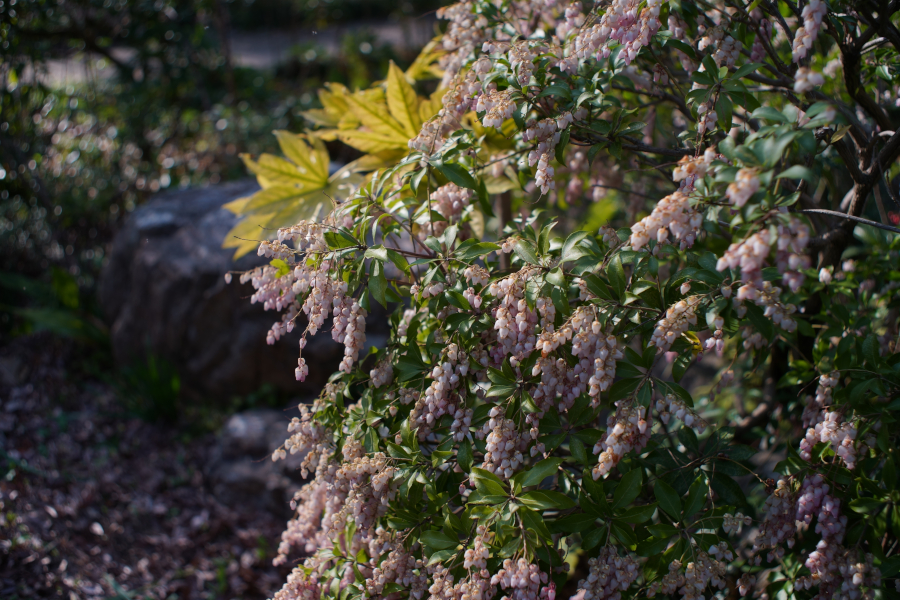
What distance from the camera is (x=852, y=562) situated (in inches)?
50.9

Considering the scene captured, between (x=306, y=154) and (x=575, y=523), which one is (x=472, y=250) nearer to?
(x=575, y=523)

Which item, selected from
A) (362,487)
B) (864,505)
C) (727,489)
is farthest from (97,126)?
(864,505)

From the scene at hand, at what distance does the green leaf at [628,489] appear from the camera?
1299 mm

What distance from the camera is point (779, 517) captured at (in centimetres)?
136

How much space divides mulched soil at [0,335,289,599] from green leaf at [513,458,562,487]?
6.28ft

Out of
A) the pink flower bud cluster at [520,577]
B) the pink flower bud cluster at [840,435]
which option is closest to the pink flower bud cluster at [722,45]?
the pink flower bud cluster at [840,435]

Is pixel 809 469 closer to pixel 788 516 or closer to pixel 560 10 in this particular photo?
pixel 788 516

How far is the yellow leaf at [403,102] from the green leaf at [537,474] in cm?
103

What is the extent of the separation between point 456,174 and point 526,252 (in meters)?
0.26

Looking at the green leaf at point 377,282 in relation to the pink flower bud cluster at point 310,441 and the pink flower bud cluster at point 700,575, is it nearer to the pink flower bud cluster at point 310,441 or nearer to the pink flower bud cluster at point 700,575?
the pink flower bud cluster at point 310,441

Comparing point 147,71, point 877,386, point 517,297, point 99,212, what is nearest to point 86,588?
point 517,297

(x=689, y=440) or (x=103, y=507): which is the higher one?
(x=689, y=440)

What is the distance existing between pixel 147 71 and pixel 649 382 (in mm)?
6022

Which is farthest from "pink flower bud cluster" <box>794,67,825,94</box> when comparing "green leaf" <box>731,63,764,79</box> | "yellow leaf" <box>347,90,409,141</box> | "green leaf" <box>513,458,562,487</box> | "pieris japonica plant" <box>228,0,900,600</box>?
"yellow leaf" <box>347,90,409,141</box>
